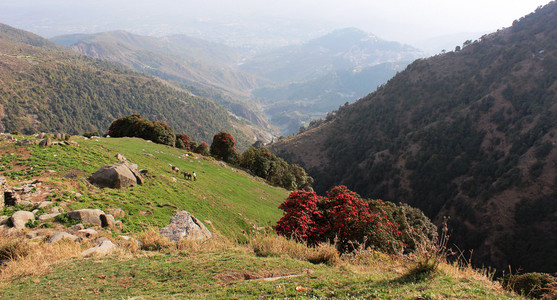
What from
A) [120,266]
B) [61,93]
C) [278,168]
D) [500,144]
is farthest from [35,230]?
[61,93]

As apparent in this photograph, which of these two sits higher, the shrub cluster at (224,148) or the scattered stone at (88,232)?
the scattered stone at (88,232)

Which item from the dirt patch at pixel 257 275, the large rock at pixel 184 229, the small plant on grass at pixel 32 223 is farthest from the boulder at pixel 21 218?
the dirt patch at pixel 257 275

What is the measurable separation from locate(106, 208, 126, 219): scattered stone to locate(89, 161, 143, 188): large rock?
3235 mm

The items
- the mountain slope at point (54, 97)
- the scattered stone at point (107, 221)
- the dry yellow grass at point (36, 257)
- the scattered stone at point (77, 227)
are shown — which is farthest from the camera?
the mountain slope at point (54, 97)

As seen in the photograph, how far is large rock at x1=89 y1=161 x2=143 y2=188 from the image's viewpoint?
54.8 ft

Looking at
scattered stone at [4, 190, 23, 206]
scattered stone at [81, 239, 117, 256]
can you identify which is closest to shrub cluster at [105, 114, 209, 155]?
scattered stone at [4, 190, 23, 206]

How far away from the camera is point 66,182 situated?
15.2 meters

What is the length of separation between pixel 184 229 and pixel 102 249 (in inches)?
128

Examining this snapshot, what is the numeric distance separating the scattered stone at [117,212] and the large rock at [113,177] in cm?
324

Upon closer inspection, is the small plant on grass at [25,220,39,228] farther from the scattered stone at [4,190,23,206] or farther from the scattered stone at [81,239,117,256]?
the scattered stone at [81,239,117,256]

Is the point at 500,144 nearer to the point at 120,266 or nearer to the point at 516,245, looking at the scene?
the point at 516,245

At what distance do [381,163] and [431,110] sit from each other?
1125 inches

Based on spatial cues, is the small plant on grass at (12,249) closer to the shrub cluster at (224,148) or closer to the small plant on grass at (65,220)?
the small plant on grass at (65,220)

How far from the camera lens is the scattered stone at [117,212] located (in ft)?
45.6
